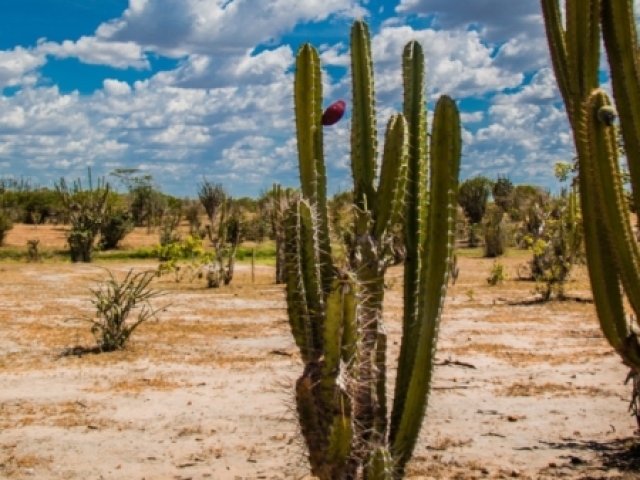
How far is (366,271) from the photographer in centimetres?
399

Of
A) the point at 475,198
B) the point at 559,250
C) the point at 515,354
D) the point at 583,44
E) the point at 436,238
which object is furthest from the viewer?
the point at 475,198

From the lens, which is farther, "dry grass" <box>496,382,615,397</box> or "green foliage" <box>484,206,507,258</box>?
"green foliage" <box>484,206,507,258</box>

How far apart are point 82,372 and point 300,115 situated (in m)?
6.00

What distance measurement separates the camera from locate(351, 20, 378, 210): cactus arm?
4.12 meters

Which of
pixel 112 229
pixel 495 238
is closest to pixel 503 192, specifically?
pixel 495 238

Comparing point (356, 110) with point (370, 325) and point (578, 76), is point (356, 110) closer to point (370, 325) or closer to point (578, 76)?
point (370, 325)

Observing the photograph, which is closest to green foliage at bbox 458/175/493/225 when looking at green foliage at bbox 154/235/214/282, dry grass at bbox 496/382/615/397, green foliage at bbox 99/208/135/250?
green foliage at bbox 99/208/135/250

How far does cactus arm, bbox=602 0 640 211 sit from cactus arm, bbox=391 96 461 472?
134 cm

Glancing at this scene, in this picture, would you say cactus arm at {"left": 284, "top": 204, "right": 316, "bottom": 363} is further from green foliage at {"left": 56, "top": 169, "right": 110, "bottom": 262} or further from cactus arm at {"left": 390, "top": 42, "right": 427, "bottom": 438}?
green foliage at {"left": 56, "top": 169, "right": 110, "bottom": 262}

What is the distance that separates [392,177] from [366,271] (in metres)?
0.46

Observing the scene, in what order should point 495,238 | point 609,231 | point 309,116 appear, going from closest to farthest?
point 309,116 → point 609,231 → point 495,238

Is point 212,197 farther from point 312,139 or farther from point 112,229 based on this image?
point 312,139

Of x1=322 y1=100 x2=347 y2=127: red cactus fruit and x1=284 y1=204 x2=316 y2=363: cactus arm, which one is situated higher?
x1=322 y1=100 x2=347 y2=127: red cactus fruit

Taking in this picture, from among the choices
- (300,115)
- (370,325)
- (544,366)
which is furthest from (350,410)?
(544,366)
